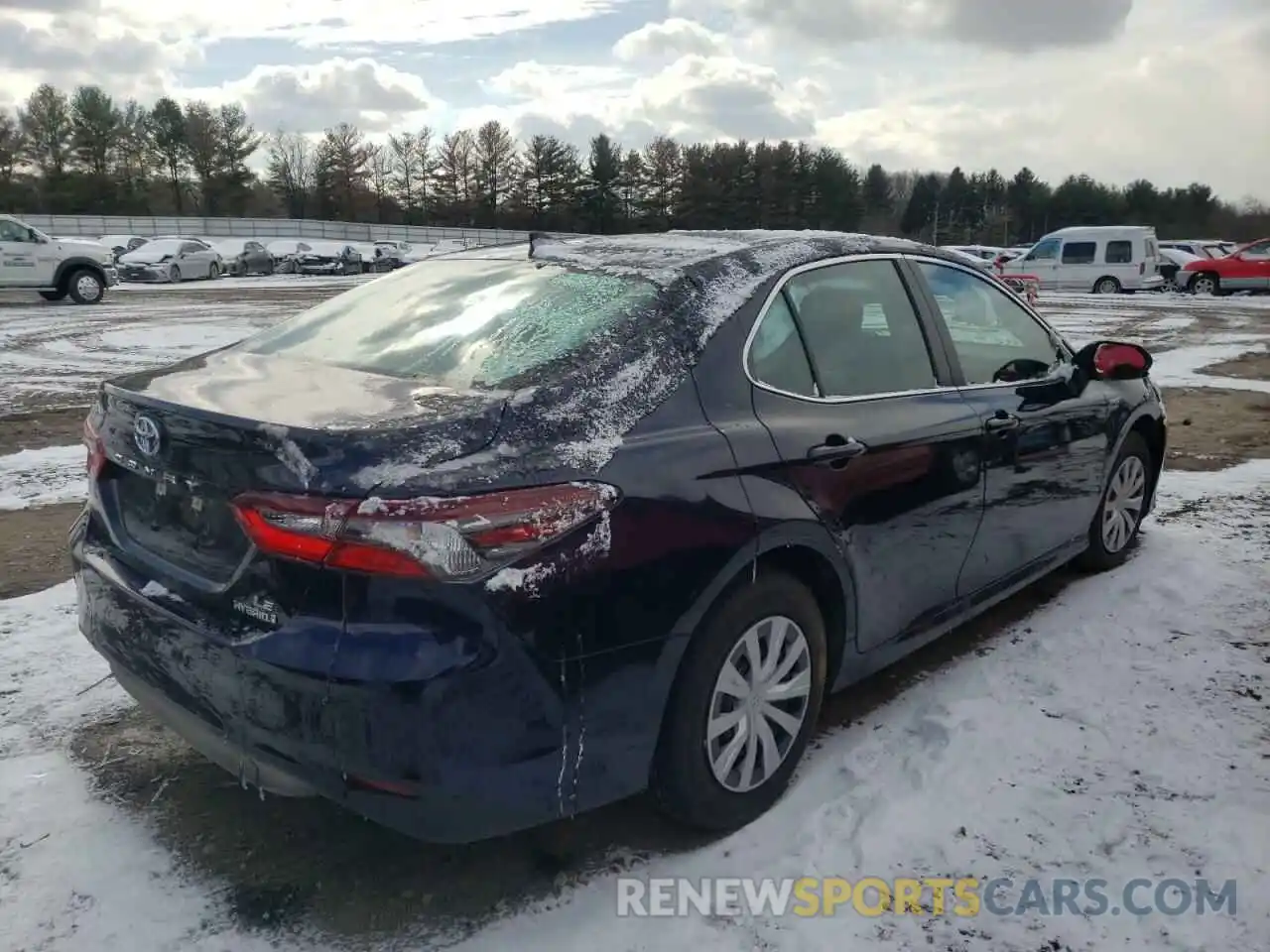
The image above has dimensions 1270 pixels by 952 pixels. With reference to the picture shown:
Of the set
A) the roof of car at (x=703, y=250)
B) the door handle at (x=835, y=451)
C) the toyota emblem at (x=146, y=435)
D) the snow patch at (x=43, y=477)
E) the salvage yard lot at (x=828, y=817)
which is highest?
the roof of car at (x=703, y=250)

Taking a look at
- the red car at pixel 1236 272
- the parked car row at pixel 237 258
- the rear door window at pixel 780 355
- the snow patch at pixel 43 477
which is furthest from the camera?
the parked car row at pixel 237 258

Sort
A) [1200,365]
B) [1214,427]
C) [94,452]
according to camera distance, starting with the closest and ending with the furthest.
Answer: [94,452] < [1214,427] < [1200,365]

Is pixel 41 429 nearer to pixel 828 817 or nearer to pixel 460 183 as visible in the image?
pixel 828 817

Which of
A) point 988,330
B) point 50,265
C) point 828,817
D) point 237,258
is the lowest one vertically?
point 828,817

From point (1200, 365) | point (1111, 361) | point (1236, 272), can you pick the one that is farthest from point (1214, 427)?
point (1236, 272)

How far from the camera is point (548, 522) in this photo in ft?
7.15

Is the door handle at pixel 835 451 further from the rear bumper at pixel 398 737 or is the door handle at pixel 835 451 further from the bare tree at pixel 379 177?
the bare tree at pixel 379 177

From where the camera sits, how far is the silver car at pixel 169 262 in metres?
31.4

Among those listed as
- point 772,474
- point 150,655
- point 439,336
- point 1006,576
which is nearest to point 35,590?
point 150,655

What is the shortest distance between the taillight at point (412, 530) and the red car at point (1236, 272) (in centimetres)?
3062

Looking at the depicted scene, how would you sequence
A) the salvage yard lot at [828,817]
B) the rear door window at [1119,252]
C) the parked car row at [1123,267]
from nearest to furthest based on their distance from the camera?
1. the salvage yard lot at [828,817]
2. the parked car row at [1123,267]
3. the rear door window at [1119,252]

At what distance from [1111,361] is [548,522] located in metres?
3.21

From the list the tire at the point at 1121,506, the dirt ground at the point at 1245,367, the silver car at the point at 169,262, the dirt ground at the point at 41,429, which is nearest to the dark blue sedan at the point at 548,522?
the tire at the point at 1121,506

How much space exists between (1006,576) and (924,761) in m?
1.10
